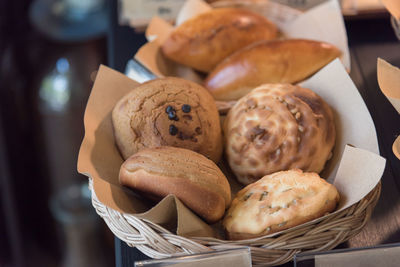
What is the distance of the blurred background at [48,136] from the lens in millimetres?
1633

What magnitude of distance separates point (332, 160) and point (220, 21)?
14.3 inches

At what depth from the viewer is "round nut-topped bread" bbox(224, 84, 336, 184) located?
2.48 ft

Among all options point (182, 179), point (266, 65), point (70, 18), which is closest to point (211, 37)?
point (266, 65)

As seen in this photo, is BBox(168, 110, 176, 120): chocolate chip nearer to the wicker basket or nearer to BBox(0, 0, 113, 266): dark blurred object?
the wicker basket

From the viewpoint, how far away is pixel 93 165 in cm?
75

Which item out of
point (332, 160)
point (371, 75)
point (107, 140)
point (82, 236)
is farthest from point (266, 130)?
point (82, 236)

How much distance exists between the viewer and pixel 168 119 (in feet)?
→ 2.51

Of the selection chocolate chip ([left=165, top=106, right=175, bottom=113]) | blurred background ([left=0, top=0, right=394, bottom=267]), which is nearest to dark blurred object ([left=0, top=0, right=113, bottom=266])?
blurred background ([left=0, top=0, right=394, bottom=267])

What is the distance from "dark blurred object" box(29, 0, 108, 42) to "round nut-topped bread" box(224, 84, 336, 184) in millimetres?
940

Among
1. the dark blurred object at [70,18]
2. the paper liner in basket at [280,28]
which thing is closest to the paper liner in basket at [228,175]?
the paper liner in basket at [280,28]

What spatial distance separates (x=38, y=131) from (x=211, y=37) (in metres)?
0.89

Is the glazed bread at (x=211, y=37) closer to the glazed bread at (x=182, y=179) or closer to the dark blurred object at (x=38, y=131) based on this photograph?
the glazed bread at (x=182, y=179)

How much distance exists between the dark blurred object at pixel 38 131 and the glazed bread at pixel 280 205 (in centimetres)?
107

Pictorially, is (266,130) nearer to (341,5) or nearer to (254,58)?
(254,58)
